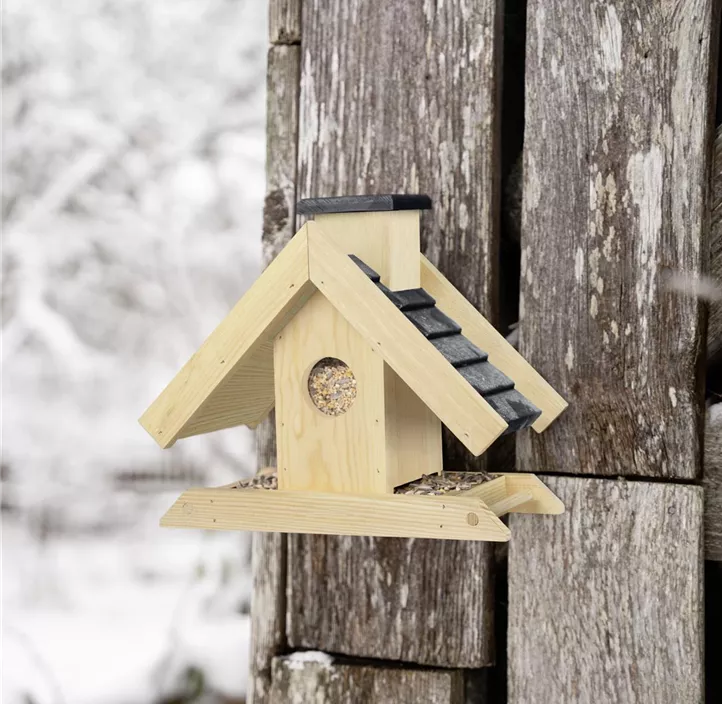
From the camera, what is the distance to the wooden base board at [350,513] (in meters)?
1.02

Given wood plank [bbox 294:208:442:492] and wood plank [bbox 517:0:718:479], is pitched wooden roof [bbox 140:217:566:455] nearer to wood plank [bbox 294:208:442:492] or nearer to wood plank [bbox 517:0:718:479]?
wood plank [bbox 294:208:442:492]

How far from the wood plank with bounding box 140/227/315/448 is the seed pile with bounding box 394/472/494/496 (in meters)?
0.24

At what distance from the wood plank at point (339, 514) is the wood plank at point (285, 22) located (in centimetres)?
68

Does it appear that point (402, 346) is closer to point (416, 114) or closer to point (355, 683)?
point (416, 114)

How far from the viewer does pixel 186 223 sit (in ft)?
8.52

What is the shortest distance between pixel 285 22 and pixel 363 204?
1.38 feet

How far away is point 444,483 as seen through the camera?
1.17m

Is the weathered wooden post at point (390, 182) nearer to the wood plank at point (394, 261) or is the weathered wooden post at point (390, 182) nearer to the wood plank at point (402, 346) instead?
the wood plank at point (394, 261)

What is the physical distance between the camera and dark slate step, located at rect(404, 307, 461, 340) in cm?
108

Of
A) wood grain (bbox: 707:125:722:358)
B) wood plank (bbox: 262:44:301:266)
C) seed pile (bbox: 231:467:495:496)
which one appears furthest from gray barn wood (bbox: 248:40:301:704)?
wood grain (bbox: 707:125:722:358)

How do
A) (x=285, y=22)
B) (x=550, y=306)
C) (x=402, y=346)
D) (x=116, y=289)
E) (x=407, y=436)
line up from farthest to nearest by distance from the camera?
(x=116, y=289) → (x=285, y=22) → (x=550, y=306) → (x=407, y=436) → (x=402, y=346)

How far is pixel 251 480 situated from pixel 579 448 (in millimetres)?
422

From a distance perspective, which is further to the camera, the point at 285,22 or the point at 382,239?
the point at 285,22

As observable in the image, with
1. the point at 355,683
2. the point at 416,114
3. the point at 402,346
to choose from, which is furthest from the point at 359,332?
the point at 355,683
